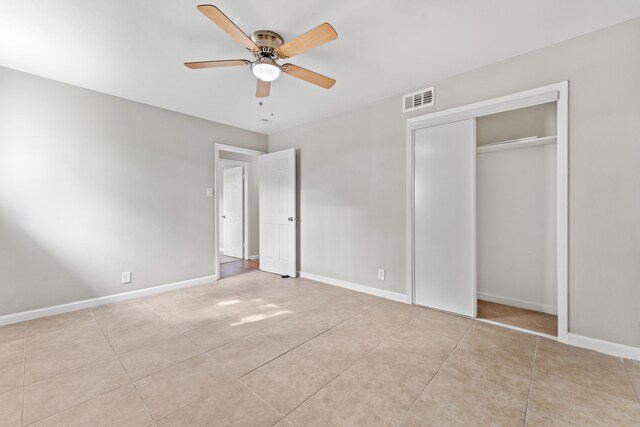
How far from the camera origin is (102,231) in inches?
131

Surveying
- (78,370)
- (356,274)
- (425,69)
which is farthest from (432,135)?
(78,370)

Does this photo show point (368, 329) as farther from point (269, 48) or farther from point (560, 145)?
point (269, 48)

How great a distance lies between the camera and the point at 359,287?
150 inches

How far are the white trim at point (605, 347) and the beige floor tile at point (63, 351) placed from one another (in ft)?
12.8

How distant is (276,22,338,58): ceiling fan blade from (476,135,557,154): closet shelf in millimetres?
2459

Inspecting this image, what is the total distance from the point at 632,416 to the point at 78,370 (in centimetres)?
357

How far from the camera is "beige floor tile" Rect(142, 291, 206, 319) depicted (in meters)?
3.07

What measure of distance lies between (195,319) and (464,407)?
99.8 inches

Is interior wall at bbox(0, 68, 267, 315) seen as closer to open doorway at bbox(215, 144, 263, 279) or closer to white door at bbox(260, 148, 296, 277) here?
white door at bbox(260, 148, 296, 277)

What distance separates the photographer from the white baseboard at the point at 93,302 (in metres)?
2.80

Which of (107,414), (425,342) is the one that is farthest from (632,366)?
(107,414)

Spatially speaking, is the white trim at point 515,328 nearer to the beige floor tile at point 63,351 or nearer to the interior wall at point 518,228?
the interior wall at point 518,228

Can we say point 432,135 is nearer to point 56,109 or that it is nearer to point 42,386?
point 42,386

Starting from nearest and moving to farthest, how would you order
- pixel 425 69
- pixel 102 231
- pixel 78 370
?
pixel 78 370, pixel 425 69, pixel 102 231
